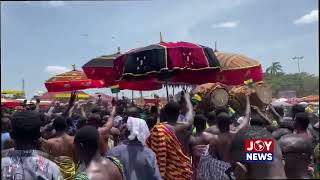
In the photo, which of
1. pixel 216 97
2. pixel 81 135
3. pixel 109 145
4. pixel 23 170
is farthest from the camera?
pixel 216 97

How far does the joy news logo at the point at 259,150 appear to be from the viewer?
205 centimetres

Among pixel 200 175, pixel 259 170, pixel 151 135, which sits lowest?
pixel 200 175

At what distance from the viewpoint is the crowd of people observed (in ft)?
7.54

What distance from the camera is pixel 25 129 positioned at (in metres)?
3.29

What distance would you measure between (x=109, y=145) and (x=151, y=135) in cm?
156

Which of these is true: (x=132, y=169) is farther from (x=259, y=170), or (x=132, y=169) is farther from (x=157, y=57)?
(x=259, y=170)

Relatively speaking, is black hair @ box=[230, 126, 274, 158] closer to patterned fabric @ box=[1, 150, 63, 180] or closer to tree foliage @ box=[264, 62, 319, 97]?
tree foliage @ box=[264, 62, 319, 97]

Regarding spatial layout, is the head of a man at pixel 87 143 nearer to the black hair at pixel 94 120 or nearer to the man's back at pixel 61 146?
the man's back at pixel 61 146

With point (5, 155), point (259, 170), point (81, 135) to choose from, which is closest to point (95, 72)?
point (81, 135)

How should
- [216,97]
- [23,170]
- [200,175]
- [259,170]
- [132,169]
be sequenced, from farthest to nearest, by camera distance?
[216,97]
[200,175]
[132,169]
[23,170]
[259,170]

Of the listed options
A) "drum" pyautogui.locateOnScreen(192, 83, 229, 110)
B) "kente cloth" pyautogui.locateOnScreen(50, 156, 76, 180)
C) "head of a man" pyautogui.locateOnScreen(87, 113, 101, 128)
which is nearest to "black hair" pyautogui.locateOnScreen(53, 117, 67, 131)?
"kente cloth" pyautogui.locateOnScreen(50, 156, 76, 180)

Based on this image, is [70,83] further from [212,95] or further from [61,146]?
[61,146]

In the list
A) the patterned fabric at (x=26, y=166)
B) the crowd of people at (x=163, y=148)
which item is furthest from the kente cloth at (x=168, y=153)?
the patterned fabric at (x=26, y=166)

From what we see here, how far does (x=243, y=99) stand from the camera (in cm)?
856
